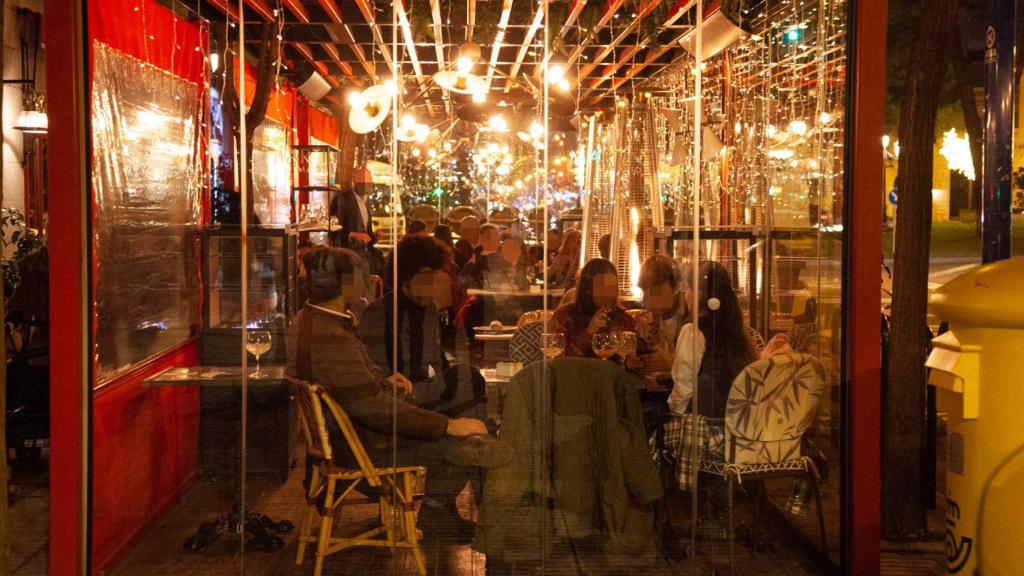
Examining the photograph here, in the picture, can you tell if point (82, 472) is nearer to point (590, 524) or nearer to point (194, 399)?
point (194, 399)

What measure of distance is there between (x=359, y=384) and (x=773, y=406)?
208cm

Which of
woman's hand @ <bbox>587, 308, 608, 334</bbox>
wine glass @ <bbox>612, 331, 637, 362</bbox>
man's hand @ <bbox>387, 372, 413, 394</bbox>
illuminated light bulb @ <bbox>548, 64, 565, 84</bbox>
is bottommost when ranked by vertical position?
man's hand @ <bbox>387, 372, 413, 394</bbox>

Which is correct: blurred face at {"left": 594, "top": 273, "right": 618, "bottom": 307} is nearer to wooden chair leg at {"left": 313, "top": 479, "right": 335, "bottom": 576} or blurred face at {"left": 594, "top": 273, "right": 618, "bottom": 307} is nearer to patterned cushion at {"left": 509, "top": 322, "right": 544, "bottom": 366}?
patterned cushion at {"left": 509, "top": 322, "right": 544, "bottom": 366}

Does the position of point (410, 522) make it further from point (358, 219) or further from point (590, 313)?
point (358, 219)

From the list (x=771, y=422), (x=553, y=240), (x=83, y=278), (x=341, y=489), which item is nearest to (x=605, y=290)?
(x=553, y=240)

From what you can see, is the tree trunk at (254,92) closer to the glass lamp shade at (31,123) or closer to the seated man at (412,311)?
the seated man at (412,311)

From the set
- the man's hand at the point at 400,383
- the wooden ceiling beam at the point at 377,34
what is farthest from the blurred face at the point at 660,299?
the wooden ceiling beam at the point at 377,34

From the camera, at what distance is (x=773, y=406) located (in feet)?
17.5

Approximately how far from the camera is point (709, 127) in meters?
6.58

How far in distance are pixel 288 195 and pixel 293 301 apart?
0.57 metres

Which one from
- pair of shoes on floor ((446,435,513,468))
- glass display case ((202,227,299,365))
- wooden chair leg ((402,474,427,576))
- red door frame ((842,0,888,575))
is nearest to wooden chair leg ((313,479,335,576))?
wooden chair leg ((402,474,427,576))

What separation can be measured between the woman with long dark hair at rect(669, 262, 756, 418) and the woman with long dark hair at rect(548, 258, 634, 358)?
0.34 meters

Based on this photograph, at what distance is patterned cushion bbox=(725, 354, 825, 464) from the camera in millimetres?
5309

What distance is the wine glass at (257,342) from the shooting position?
5.40 metres
